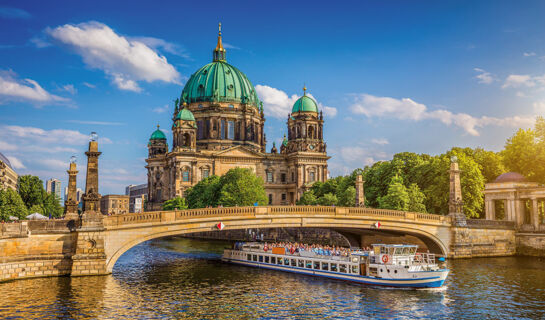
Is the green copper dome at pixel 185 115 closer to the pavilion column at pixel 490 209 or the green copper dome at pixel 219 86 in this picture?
the green copper dome at pixel 219 86

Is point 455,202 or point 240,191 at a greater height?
point 240,191

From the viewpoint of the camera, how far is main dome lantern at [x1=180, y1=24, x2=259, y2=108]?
132m

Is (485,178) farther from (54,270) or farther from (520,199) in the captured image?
(54,270)

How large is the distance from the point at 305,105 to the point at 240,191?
38.8m

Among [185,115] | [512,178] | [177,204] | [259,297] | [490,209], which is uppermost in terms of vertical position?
[185,115]

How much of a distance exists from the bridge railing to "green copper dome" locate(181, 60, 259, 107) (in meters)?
86.2

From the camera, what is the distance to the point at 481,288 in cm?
3781

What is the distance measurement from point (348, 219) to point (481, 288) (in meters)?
13.2

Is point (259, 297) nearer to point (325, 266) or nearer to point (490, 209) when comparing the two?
point (325, 266)

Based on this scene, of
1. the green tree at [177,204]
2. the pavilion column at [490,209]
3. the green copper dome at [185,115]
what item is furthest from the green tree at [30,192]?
the pavilion column at [490,209]

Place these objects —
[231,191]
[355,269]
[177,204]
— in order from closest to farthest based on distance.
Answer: [355,269] < [231,191] < [177,204]

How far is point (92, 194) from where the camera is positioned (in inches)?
1614

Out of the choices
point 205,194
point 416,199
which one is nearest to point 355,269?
point 416,199

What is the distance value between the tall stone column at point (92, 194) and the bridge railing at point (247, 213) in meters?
0.87
